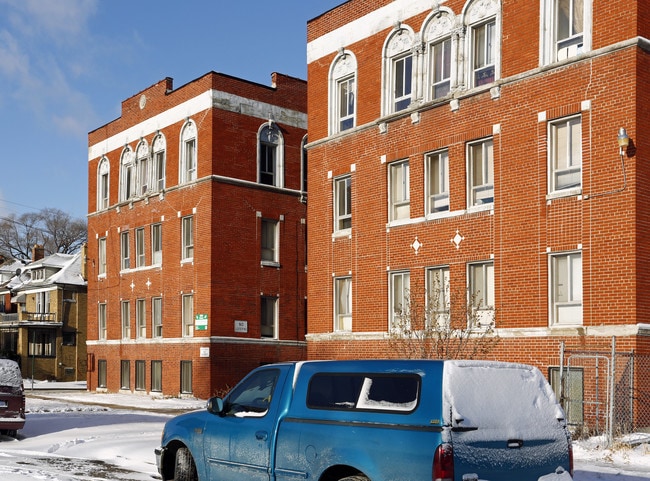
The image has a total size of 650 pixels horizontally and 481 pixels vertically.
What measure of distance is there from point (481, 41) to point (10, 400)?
590 inches

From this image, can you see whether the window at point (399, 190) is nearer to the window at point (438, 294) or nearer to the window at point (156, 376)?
the window at point (438, 294)

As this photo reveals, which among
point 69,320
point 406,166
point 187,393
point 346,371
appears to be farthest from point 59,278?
point 346,371

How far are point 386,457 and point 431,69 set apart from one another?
1837 cm

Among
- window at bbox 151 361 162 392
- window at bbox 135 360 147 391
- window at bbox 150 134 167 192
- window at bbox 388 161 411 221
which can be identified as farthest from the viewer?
window at bbox 135 360 147 391

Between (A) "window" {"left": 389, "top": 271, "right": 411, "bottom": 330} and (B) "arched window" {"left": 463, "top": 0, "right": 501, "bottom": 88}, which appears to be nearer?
(B) "arched window" {"left": 463, "top": 0, "right": 501, "bottom": 88}

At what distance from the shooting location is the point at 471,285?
75.9 ft

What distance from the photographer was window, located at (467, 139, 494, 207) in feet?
75.3

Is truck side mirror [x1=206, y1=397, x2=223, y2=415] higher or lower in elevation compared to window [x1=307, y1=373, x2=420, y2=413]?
lower

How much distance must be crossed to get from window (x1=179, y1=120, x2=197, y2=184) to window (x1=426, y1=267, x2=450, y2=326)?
1514cm

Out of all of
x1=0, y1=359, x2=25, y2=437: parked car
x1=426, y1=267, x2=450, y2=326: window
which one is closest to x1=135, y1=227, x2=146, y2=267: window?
x1=426, y1=267, x2=450, y2=326: window

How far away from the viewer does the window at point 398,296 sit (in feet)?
81.0

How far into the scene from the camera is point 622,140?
63.2ft

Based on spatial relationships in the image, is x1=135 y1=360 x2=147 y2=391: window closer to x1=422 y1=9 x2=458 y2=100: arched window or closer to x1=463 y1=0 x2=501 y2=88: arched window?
x1=422 y1=9 x2=458 y2=100: arched window

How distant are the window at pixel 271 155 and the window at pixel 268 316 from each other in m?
5.00
